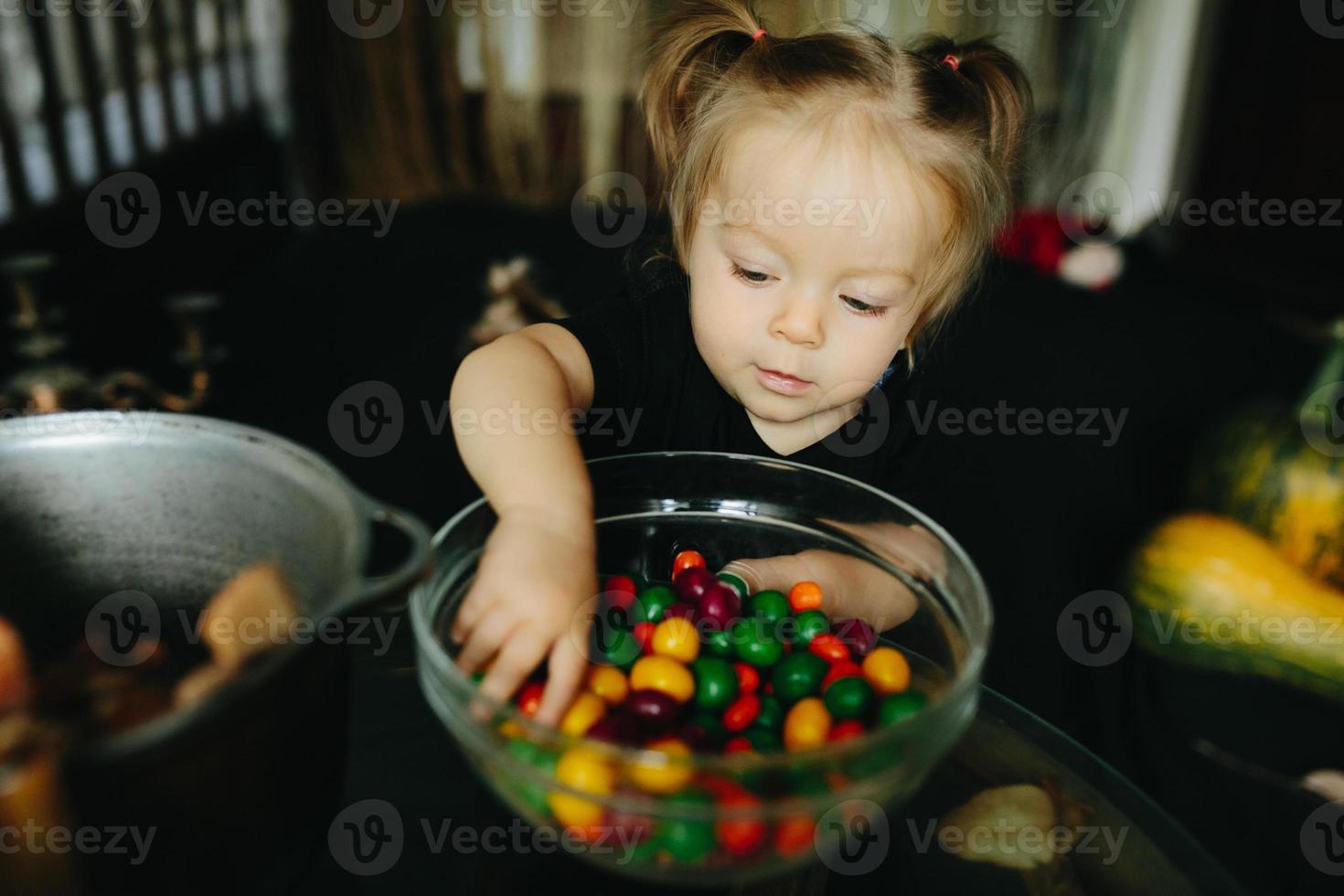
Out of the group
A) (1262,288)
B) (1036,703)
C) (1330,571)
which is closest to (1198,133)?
(1262,288)

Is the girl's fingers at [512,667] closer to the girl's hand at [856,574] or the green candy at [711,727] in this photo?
the green candy at [711,727]

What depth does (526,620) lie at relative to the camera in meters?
0.63

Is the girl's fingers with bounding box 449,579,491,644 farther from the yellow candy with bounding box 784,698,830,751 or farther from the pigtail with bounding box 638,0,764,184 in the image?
the pigtail with bounding box 638,0,764,184

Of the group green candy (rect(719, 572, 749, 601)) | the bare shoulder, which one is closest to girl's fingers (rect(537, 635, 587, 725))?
green candy (rect(719, 572, 749, 601))

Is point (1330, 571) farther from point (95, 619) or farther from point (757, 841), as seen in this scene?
point (95, 619)

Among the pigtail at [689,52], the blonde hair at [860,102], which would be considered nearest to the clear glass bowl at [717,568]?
the blonde hair at [860,102]

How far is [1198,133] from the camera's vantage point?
298 cm

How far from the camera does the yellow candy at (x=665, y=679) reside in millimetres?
685

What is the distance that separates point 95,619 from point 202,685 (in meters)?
0.27

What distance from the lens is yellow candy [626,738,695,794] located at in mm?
468

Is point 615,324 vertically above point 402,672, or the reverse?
point 615,324

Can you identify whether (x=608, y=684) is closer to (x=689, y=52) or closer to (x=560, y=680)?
(x=560, y=680)

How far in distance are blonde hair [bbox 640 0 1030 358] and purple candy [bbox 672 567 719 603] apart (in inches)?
13.6

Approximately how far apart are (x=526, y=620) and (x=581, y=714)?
2.7 inches
